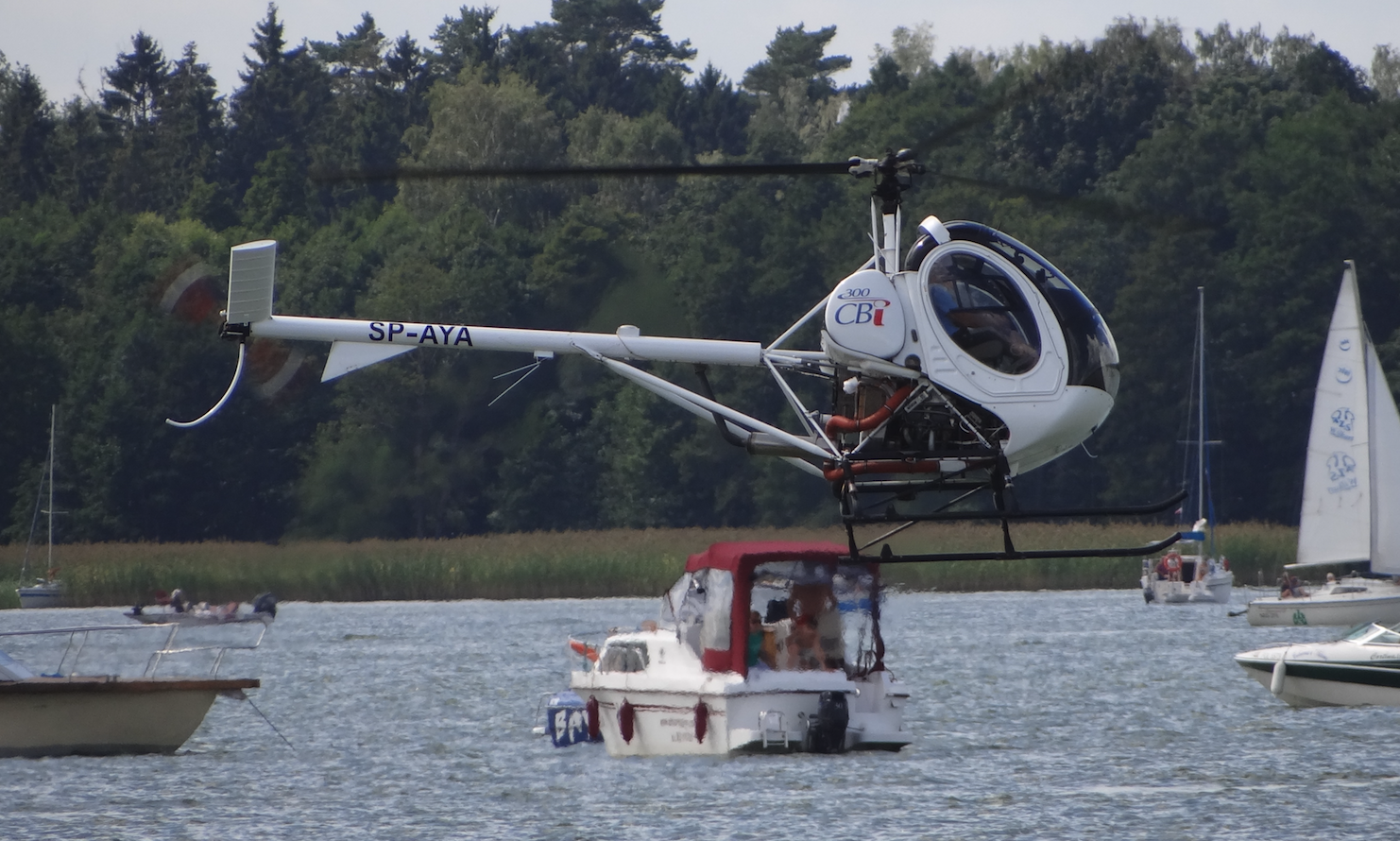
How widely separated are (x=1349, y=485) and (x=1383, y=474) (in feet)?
2.28

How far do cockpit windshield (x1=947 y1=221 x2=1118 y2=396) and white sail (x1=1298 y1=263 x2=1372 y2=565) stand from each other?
89.2ft

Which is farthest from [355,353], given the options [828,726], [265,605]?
[265,605]

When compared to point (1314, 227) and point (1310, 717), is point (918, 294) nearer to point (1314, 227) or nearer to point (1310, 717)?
point (1310, 717)

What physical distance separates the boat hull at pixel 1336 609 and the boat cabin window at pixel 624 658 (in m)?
22.2

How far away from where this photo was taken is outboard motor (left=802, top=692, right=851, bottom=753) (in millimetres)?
22281

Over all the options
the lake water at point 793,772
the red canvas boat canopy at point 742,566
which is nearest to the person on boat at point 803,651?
the red canvas boat canopy at point 742,566

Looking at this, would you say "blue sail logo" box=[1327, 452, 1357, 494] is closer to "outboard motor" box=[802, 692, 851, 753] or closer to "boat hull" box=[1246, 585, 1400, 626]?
"boat hull" box=[1246, 585, 1400, 626]

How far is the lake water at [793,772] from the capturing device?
20266 mm

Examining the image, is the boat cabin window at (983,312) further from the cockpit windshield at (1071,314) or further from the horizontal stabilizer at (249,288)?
the horizontal stabilizer at (249,288)

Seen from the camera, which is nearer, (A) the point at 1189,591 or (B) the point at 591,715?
(B) the point at 591,715

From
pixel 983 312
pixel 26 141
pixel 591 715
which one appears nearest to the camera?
pixel 983 312

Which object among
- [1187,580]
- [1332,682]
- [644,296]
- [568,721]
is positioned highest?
[644,296]

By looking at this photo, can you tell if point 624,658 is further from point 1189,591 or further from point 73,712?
point 1189,591

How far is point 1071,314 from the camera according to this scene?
18.4 meters
